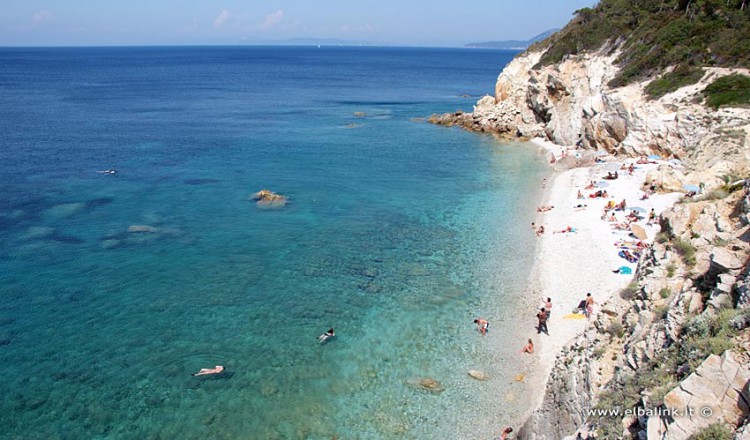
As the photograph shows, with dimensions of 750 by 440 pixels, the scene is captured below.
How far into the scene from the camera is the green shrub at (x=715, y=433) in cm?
789

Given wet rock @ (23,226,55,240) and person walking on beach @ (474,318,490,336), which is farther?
wet rock @ (23,226,55,240)

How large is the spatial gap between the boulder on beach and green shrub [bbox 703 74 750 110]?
3394 cm

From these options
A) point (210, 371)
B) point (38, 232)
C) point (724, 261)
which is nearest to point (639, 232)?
point (724, 261)

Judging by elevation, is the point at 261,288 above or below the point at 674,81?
below

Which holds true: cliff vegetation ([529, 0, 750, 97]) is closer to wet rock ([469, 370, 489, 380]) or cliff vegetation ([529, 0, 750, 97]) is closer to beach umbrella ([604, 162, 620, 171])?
beach umbrella ([604, 162, 620, 171])

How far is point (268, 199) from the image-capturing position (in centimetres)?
3866

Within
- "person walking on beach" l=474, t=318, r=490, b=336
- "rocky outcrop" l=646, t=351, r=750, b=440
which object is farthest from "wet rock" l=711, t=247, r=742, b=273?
"person walking on beach" l=474, t=318, r=490, b=336

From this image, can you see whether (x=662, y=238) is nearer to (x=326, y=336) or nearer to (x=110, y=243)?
(x=326, y=336)

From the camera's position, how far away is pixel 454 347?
21453mm

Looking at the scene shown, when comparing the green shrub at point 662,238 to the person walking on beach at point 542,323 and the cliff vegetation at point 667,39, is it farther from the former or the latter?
the cliff vegetation at point 667,39

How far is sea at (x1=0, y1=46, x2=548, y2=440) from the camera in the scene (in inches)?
707

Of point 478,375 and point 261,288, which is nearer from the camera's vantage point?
point 478,375

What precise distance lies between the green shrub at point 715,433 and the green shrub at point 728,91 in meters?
37.5

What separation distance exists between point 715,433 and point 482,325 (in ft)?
47.9
